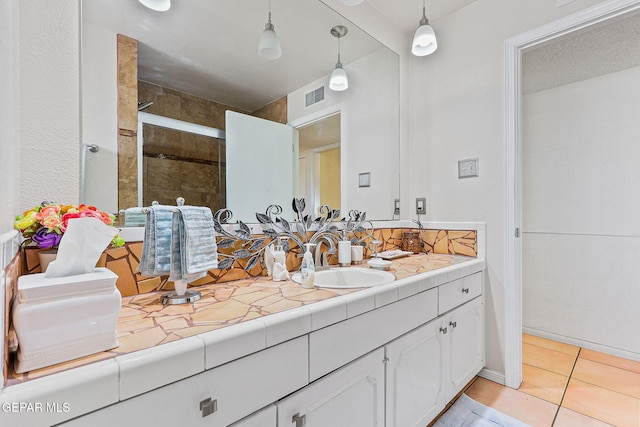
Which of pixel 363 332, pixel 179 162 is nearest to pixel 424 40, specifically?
pixel 179 162

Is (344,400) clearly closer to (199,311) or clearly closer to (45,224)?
(199,311)

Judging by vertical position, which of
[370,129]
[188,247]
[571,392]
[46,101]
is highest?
[370,129]

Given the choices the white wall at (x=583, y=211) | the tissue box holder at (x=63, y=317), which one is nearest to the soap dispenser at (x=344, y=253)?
the tissue box holder at (x=63, y=317)

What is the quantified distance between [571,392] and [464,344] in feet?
2.61

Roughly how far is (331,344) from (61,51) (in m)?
1.24

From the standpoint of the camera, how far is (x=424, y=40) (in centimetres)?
183

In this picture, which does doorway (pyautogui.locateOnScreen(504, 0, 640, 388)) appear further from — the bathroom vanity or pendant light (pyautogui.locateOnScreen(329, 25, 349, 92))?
pendant light (pyautogui.locateOnScreen(329, 25, 349, 92))

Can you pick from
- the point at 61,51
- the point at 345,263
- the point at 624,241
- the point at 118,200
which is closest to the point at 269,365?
the point at 118,200

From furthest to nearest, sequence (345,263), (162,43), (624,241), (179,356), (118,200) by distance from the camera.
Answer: (624,241)
(345,263)
(162,43)
(118,200)
(179,356)

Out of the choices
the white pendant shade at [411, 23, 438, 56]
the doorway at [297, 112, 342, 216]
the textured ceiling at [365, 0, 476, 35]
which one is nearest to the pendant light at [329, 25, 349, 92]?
the doorway at [297, 112, 342, 216]

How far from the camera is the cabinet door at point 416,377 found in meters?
→ 1.13

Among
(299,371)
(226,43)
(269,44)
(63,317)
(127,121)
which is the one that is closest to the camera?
(63,317)

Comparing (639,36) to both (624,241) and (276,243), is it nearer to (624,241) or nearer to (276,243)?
(624,241)

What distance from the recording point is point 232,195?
4.39 ft
